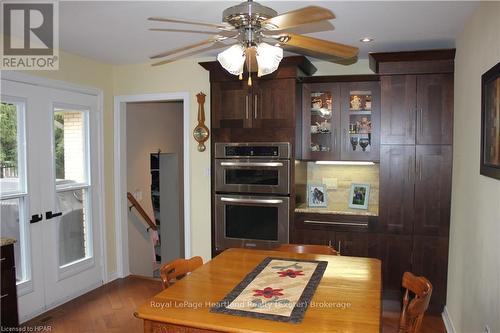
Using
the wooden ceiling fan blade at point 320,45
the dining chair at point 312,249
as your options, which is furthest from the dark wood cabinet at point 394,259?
the wooden ceiling fan blade at point 320,45

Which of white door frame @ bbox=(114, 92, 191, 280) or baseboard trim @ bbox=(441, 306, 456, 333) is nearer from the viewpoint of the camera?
baseboard trim @ bbox=(441, 306, 456, 333)

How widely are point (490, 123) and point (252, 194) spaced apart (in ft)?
7.50

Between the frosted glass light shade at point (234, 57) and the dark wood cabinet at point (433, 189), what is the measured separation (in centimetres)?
228

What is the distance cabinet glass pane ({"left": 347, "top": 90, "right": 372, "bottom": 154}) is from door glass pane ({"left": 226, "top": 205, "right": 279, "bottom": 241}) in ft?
3.39

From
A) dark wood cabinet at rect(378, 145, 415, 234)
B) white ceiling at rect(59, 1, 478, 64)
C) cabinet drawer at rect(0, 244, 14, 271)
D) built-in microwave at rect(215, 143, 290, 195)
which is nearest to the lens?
white ceiling at rect(59, 1, 478, 64)

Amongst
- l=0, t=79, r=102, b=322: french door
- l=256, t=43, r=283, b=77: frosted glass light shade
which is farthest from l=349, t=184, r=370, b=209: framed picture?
l=0, t=79, r=102, b=322: french door

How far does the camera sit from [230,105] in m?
4.11

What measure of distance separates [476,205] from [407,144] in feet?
3.73

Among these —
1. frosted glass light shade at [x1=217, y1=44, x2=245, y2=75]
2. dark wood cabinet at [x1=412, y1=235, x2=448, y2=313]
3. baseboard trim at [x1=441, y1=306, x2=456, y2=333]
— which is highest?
frosted glass light shade at [x1=217, y1=44, x2=245, y2=75]

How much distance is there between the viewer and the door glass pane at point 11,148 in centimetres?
336

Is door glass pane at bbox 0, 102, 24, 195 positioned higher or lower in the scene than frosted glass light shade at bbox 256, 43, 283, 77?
lower

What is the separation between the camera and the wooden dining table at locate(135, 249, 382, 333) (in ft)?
5.48

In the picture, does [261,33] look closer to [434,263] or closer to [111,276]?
[434,263]

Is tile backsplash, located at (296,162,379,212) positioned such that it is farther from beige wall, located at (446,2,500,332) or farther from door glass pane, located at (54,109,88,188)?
door glass pane, located at (54,109,88,188)
